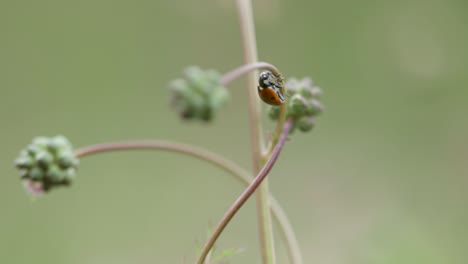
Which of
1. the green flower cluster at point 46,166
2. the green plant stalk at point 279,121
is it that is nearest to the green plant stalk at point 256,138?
the green plant stalk at point 279,121

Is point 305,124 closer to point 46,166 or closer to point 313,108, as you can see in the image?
point 313,108

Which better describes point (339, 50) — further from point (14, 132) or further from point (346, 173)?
point (14, 132)

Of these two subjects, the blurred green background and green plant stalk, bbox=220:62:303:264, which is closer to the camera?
green plant stalk, bbox=220:62:303:264

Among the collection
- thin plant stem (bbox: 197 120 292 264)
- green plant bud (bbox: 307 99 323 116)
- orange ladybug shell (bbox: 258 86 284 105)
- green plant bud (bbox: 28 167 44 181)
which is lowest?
thin plant stem (bbox: 197 120 292 264)

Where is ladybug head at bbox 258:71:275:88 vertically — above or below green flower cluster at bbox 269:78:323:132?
below

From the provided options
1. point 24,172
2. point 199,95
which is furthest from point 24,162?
point 199,95

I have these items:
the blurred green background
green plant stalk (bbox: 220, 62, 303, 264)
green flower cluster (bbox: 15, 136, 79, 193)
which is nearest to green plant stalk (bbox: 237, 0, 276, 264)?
green plant stalk (bbox: 220, 62, 303, 264)

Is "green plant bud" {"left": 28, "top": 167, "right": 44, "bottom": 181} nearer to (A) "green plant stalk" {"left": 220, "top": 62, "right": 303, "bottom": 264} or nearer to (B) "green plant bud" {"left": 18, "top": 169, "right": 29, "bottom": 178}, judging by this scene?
(B) "green plant bud" {"left": 18, "top": 169, "right": 29, "bottom": 178}
